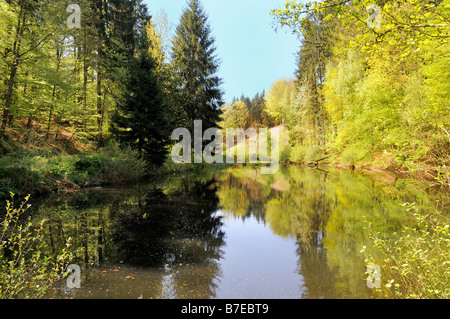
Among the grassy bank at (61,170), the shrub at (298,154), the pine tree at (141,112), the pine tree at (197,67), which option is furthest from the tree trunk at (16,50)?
the shrub at (298,154)

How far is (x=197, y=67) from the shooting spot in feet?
78.6

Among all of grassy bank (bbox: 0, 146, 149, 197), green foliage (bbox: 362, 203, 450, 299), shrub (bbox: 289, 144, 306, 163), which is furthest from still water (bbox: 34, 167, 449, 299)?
shrub (bbox: 289, 144, 306, 163)

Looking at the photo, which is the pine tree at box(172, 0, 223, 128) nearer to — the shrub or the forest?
the forest

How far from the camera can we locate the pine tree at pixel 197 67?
76.6 ft

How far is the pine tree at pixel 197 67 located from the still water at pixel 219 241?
48.1 feet

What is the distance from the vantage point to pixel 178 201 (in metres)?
9.61

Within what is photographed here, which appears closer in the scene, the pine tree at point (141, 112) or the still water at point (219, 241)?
the still water at point (219, 241)

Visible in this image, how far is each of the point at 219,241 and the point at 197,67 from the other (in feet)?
70.9

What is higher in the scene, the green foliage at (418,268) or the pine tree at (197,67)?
the pine tree at (197,67)

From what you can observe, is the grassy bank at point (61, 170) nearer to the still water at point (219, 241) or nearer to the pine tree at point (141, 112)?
the still water at point (219, 241)

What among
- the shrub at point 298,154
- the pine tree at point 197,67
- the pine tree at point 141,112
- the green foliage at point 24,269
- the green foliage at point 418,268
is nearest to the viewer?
the green foliage at point 24,269

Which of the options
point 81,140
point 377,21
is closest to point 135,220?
point 377,21

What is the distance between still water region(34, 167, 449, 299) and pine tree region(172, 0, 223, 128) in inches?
578

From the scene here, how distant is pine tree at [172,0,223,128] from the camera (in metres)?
A: 23.3
